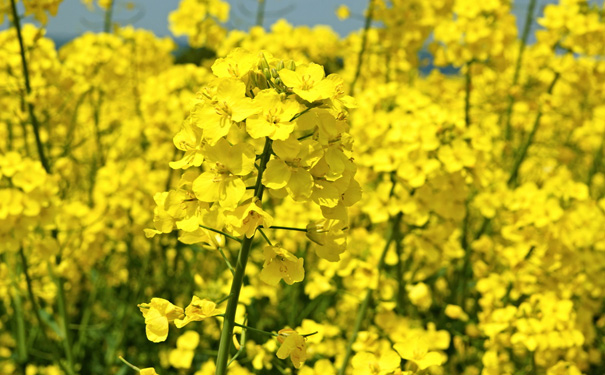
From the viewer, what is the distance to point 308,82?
1350 mm

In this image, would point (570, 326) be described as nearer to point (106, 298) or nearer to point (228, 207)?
point (228, 207)

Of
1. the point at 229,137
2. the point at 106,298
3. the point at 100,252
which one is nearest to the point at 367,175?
the point at 229,137

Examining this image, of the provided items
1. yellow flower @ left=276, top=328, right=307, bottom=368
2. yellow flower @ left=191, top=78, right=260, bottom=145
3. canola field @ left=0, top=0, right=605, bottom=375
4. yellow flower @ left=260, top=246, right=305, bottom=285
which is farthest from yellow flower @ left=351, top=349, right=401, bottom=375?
yellow flower @ left=191, top=78, right=260, bottom=145

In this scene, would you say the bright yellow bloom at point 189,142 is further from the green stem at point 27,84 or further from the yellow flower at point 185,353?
the green stem at point 27,84

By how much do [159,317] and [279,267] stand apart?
35 centimetres

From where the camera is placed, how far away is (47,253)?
286cm

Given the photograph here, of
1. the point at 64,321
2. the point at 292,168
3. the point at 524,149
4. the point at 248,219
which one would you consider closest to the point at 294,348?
the point at 248,219

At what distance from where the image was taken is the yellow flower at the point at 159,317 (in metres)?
1.43

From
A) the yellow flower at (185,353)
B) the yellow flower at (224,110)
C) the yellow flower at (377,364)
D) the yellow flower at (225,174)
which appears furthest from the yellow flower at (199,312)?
the yellow flower at (185,353)

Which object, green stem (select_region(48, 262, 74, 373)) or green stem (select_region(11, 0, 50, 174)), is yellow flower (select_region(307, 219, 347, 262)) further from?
green stem (select_region(48, 262, 74, 373))

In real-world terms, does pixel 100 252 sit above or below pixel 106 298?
above

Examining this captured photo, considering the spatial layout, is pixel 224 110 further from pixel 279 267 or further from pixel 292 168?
pixel 279 267

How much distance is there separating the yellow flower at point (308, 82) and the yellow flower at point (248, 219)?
→ 29 centimetres

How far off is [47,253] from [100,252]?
880 mm
